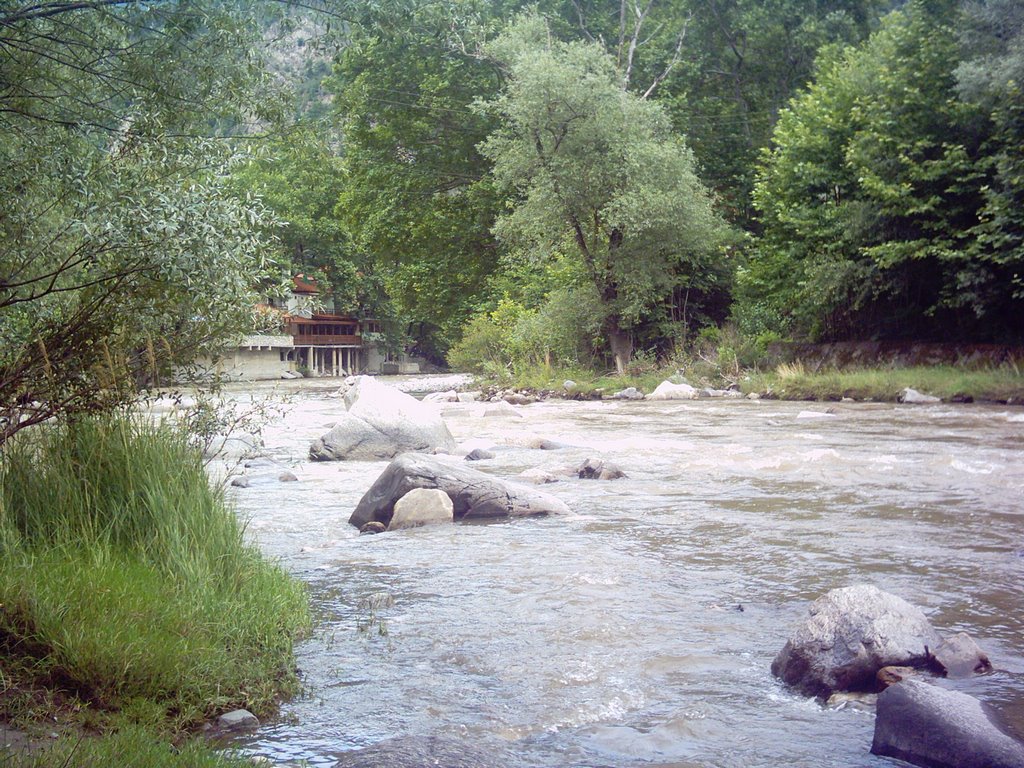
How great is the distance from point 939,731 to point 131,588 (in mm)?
3344

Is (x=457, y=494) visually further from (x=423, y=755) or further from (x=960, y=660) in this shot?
(x=423, y=755)

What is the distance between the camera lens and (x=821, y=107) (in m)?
27.7

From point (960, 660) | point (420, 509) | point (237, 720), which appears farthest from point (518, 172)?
point (237, 720)

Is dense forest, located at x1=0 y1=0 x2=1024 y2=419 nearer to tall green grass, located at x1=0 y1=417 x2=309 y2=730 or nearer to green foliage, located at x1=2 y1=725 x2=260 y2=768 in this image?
tall green grass, located at x1=0 y1=417 x2=309 y2=730

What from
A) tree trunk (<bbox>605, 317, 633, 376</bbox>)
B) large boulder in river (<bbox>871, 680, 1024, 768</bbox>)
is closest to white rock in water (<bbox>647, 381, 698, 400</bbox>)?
tree trunk (<bbox>605, 317, 633, 376</bbox>)

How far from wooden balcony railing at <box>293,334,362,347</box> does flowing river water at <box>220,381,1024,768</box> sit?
51.8 meters

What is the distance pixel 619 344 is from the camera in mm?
31172

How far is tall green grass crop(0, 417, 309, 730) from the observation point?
12.9 feet

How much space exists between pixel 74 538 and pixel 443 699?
1897 mm

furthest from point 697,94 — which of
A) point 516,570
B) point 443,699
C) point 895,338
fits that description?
point 443,699

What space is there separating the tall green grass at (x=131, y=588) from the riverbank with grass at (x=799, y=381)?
1899 centimetres

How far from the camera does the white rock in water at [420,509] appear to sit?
8.49 meters

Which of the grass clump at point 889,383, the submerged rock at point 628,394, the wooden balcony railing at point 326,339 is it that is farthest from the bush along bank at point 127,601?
the wooden balcony railing at point 326,339

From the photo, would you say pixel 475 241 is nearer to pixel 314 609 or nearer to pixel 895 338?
pixel 895 338
